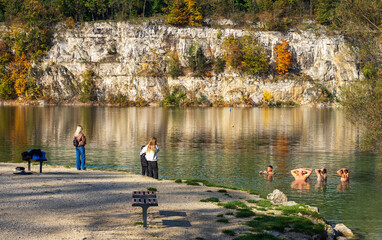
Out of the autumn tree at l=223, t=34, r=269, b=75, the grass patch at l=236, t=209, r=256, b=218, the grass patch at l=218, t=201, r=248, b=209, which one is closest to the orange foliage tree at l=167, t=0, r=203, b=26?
the autumn tree at l=223, t=34, r=269, b=75

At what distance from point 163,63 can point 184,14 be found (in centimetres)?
2002

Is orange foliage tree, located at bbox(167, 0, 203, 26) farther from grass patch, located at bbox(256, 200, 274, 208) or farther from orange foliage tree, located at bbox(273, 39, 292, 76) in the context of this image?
grass patch, located at bbox(256, 200, 274, 208)

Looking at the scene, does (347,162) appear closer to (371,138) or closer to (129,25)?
(371,138)

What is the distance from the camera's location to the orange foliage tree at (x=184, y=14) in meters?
153

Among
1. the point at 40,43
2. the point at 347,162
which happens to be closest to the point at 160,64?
the point at 40,43

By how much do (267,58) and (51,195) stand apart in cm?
13508

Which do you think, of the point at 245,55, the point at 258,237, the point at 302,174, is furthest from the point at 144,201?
the point at 245,55

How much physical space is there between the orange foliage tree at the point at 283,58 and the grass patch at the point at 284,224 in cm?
13082

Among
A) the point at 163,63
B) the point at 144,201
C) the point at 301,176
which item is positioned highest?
the point at 163,63

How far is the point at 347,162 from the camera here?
3988 cm

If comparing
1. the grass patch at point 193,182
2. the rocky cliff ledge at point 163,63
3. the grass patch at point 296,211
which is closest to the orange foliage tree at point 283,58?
the rocky cliff ledge at point 163,63

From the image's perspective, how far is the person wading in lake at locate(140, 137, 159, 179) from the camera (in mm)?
25961

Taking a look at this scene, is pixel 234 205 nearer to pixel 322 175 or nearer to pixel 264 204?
pixel 264 204

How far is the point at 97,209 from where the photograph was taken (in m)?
18.3
